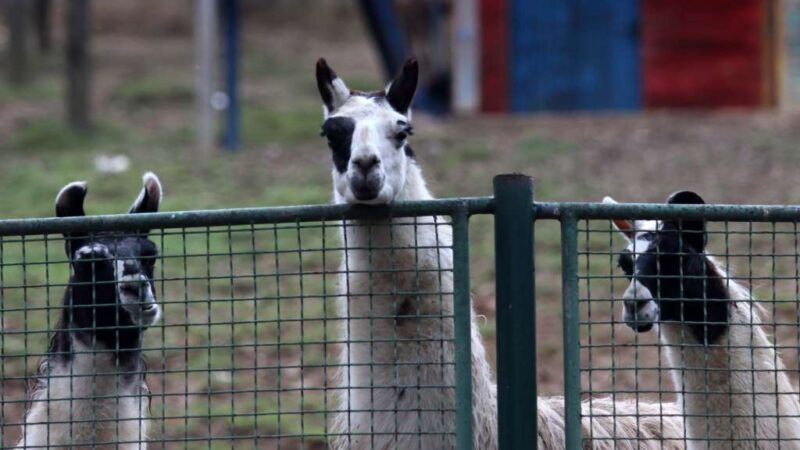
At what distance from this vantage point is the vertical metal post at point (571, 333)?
13.1 ft

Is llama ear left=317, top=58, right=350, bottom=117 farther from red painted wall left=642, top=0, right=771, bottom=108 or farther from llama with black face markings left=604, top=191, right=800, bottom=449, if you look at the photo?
red painted wall left=642, top=0, right=771, bottom=108

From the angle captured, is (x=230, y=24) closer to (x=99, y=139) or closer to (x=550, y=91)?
(x=99, y=139)

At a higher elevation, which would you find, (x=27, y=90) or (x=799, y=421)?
(x=27, y=90)

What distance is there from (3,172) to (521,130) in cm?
636

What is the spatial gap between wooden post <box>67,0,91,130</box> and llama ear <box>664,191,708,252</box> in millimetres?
13463

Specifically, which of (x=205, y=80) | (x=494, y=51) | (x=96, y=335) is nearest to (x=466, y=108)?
(x=494, y=51)

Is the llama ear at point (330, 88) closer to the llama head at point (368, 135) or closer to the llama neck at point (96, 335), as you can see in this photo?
the llama head at point (368, 135)

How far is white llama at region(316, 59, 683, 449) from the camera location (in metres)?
4.55

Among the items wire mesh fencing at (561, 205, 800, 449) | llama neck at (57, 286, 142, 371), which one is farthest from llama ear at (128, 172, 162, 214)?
wire mesh fencing at (561, 205, 800, 449)

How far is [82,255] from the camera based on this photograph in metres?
4.53

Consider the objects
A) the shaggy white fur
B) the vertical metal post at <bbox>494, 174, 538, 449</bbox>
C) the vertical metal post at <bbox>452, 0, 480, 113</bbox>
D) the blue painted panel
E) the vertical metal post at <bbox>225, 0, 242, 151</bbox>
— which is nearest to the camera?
the vertical metal post at <bbox>494, 174, 538, 449</bbox>

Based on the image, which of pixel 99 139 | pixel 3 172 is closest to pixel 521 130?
pixel 99 139

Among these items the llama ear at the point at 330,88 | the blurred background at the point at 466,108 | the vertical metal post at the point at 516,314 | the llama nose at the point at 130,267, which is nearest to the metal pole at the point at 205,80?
the blurred background at the point at 466,108

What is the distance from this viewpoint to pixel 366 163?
4422 mm
